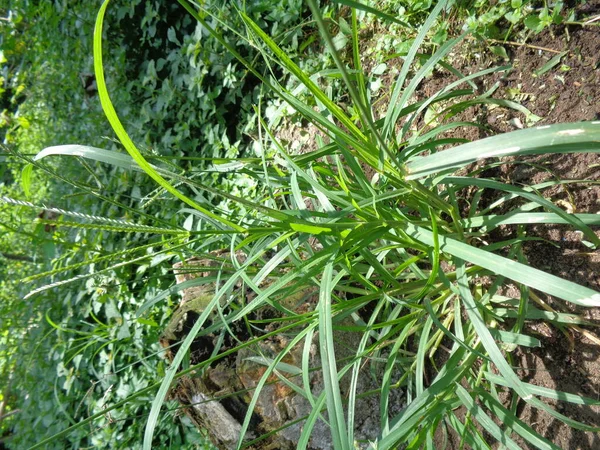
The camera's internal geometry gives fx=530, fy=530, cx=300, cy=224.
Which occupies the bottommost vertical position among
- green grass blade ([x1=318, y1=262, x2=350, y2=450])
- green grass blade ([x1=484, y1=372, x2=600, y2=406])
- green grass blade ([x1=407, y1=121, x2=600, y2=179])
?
green grass blade ([x1=484, y1=372, x2=600, y2=406])

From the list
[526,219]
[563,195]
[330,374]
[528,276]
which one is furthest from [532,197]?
[330,374]

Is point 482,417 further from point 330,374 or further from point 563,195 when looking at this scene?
point 563,195

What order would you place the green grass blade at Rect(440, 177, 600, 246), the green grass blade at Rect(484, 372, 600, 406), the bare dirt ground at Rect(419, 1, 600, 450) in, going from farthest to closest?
the bare dirt ground at Rect(419, 1, 600, 450) → the green grass blade at Rect(484, 372, 600, 406) → the green grass blade at Rect(440, 177, 600, 246)

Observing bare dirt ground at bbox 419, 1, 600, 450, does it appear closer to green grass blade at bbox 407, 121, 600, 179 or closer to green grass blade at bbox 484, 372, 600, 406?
green grass blade at bbox 484, 372, 600, 406

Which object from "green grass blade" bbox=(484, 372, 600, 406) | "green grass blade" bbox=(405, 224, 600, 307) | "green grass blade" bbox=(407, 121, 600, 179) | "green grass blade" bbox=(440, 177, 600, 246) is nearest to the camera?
"green grass blade" bbox=(407, 121, 600, 179)

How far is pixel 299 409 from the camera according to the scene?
1.35 metres

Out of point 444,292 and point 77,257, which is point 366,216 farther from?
point 77,257

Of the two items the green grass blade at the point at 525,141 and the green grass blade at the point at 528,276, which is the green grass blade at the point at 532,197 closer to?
the green grass blade at the point at 528,276

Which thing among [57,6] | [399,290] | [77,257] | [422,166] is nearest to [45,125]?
[57,6]

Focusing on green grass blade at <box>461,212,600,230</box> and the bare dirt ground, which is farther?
the bare dirt ground

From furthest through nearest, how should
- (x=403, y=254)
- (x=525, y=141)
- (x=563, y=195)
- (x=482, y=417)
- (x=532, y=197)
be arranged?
(x=403, y=254), (x=563, y=195), (x=482, y=417), (x=532, y=197), (x=525, y=141)

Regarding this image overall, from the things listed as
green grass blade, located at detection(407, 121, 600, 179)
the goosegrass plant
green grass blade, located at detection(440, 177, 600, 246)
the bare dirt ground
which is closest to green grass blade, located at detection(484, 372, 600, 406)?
the goosegrass plant

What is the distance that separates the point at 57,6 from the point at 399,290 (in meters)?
2.89

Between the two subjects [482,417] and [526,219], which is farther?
[482,417]
